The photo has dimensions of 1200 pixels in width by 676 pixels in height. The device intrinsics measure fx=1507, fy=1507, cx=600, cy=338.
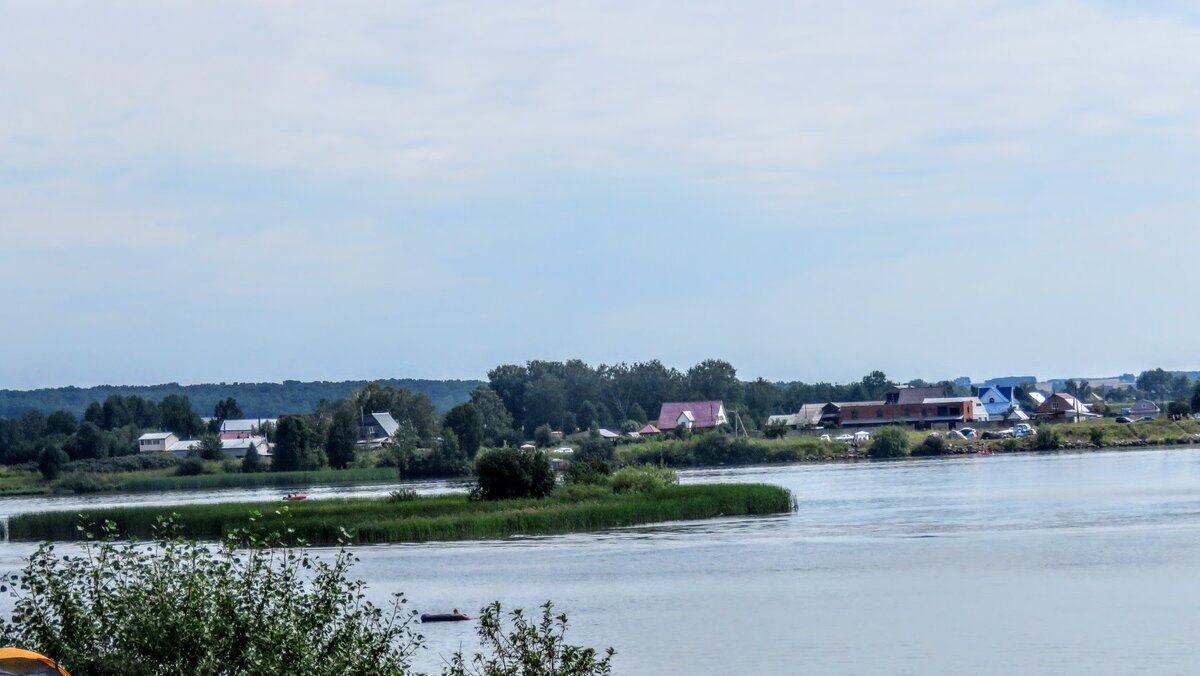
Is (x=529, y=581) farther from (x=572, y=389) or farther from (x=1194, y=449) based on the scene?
(x=572, y=389)

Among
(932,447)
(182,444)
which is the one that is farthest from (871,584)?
(182,444)

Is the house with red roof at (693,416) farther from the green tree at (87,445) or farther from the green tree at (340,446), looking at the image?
the green tree at (87,445)

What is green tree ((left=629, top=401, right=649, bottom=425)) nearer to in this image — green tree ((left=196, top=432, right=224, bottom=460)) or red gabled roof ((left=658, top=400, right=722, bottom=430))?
red gabled roof ((left=658, top=400, right=722, bottom=430))

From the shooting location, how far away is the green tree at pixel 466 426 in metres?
128

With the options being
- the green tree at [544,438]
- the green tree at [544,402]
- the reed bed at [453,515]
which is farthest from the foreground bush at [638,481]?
the green tree at [544,402]

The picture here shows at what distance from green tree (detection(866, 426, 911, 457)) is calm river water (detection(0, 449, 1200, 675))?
55.1m

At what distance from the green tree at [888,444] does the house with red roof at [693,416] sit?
29.8m

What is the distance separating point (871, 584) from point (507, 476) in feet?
91.1

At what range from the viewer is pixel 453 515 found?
55.7 metres

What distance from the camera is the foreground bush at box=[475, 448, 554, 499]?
202 ft

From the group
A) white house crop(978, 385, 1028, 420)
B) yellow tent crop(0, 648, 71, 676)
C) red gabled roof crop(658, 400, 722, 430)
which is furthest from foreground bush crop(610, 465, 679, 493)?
white house crop(978, 385, 1028, 420)

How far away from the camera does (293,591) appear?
1465 cm

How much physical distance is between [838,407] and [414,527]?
104 metres

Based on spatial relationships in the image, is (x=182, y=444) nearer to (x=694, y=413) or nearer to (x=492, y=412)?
(x=492, y=412)
